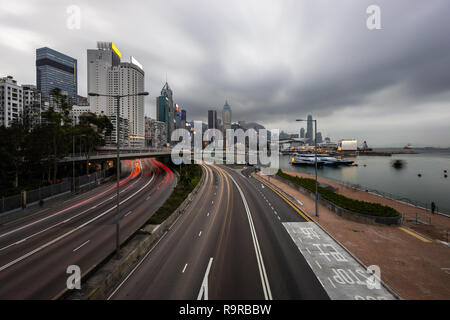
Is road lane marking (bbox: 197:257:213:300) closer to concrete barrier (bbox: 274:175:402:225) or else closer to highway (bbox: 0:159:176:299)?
highway (bbox: 0:159:176:299)

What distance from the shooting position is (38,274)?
1189 cm

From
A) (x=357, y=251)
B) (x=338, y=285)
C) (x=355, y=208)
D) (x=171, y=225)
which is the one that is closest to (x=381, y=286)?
(x=338, y=285)

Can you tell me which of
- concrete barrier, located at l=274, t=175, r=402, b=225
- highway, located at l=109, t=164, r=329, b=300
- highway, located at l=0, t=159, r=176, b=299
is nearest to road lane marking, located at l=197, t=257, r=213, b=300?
highway, located at l=109, t=164, r=329, b=300

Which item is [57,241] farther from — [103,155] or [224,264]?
[103,155]

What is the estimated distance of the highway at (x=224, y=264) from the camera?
1024 centimetres

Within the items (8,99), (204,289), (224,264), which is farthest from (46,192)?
(8,99)

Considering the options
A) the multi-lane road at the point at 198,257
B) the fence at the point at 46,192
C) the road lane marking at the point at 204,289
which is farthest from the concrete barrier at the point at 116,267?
the fence at the point at 46,192

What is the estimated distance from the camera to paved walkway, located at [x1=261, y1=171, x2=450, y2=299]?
416 inches

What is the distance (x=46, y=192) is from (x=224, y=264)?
1225 inches

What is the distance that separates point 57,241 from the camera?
1641 cm

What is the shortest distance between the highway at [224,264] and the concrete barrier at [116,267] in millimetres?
508

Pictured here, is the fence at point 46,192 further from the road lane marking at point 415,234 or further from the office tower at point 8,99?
the office tower at point 8,99
